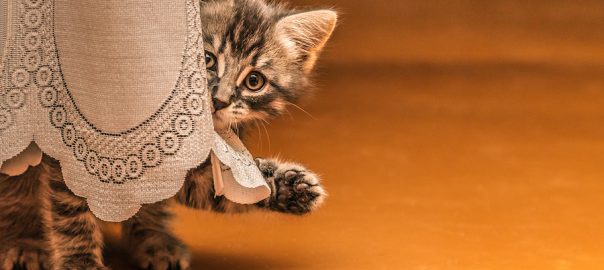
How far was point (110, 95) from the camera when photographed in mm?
1608

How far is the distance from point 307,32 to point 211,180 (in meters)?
0.40

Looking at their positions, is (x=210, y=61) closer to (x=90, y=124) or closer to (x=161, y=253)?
(x=90, y=124)

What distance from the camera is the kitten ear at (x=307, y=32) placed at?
210cm

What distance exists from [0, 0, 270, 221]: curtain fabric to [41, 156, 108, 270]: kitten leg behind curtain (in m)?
0.16

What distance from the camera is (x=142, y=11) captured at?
158 centimetres

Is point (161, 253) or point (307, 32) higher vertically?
point (307, 32)

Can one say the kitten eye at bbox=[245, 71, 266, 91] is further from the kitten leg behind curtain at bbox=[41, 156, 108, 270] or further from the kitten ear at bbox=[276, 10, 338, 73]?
the kitten leg behind curtain at bbox=[41, 156, 108, 270]

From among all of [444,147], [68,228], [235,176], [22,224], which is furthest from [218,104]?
[444,147]

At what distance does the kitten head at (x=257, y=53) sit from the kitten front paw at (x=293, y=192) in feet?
0.45

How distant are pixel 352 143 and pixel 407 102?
2.74 feet

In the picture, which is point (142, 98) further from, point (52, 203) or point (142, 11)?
point (52, 203)

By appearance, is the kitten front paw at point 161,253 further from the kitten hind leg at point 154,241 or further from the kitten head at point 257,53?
the kitten head at point 257,53

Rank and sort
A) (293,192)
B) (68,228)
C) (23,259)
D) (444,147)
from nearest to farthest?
(68,228), (293,192), (23,259), (444,147)

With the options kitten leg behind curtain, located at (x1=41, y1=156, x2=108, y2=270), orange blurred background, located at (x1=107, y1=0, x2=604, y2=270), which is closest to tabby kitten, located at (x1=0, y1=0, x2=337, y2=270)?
kitten leg behind curtain, located at (x1=41, y1=156, x2=108, y2=270)
